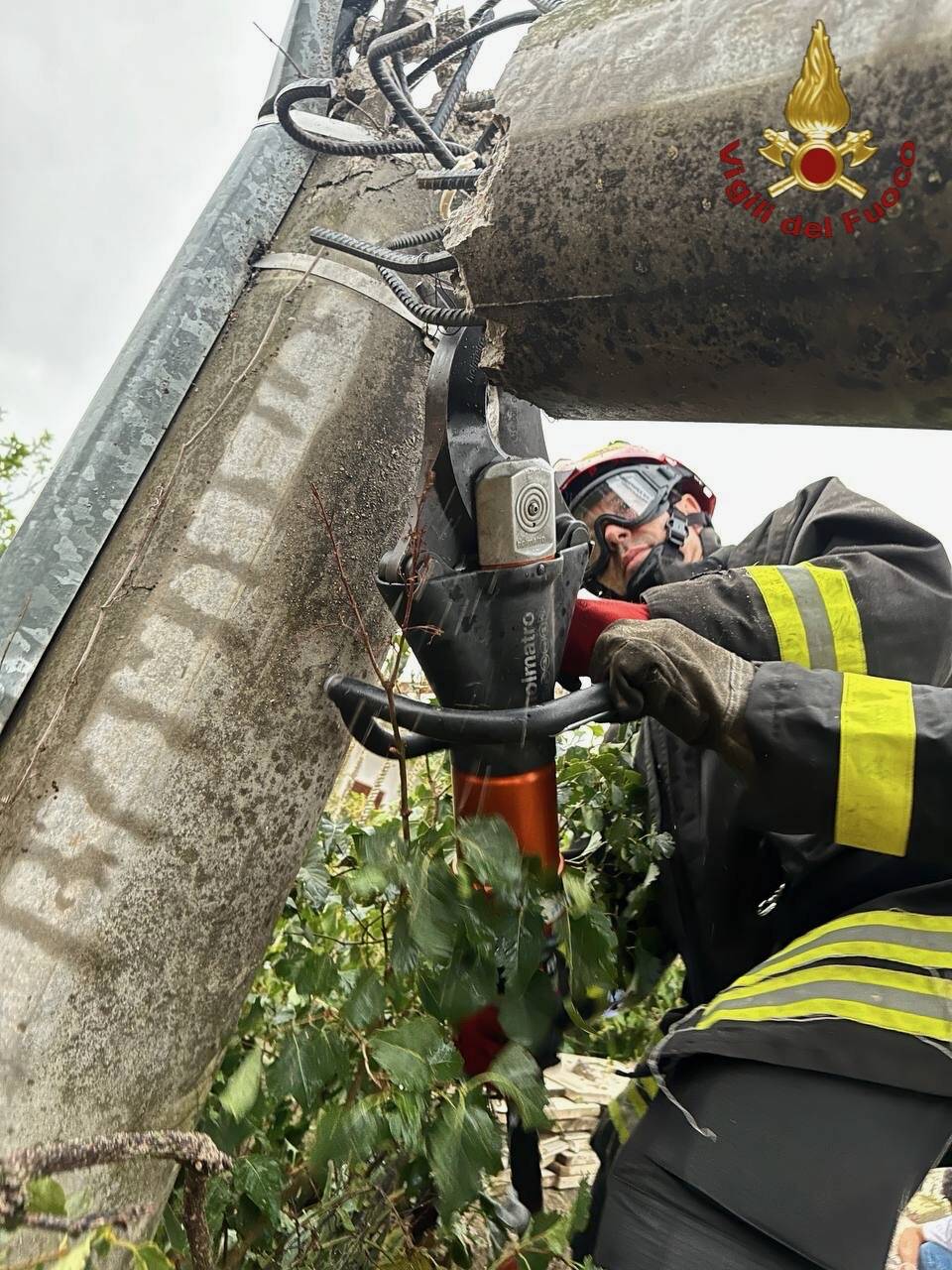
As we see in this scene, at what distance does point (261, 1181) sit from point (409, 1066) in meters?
0.33

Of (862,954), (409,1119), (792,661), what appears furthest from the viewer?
(792,661)

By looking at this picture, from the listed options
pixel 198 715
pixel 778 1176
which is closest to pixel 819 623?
pixel 778 1176

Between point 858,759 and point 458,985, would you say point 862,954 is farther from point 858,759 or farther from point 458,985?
point 458,985

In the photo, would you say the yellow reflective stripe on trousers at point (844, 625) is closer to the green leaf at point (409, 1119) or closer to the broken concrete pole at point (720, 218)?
the broken concrete pole at point (720, 218)

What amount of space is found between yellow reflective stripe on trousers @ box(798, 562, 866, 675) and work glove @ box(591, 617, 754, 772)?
13.0 inches

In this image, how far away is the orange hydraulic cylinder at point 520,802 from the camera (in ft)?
5.10

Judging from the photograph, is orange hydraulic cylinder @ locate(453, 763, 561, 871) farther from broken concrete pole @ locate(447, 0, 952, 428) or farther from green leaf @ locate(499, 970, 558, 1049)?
broken concrete pole @ locate(447, 0, 952, 428)

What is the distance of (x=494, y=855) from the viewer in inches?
56.8

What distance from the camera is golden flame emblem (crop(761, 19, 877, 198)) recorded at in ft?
2.86

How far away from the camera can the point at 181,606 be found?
54.9 inches

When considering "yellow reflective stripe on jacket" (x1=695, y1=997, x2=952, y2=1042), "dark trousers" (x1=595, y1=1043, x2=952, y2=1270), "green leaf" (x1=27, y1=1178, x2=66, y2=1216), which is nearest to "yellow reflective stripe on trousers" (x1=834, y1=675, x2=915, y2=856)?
"yellow reflective stripe on jacket" (x1=695, y1=997, x2=952, y2=1042)

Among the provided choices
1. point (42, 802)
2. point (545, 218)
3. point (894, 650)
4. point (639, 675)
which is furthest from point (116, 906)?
point (894, 650)

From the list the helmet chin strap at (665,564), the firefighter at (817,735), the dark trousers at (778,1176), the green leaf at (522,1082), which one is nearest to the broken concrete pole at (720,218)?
the firefighter at (817,735)

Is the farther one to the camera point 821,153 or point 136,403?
point 136,403
